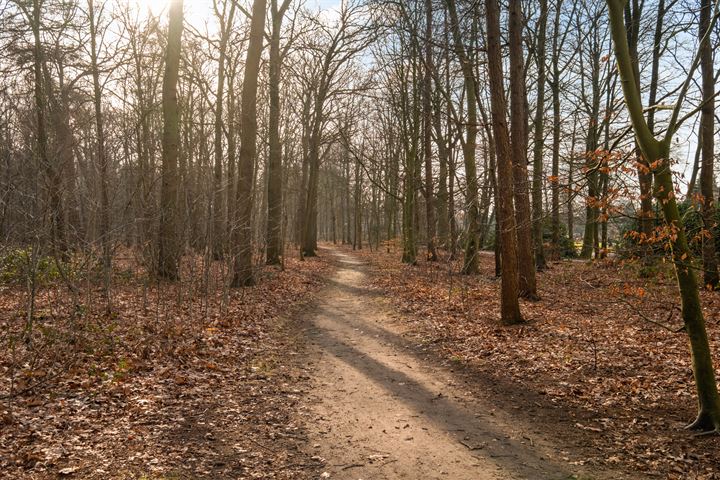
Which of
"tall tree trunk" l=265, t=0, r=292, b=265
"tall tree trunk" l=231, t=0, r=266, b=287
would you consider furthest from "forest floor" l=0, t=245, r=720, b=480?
"tall tree trunk" l=265, t=0, r=292, b=265

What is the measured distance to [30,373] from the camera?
606 cm

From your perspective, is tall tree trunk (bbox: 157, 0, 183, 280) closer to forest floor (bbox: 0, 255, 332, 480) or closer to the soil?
forest floor (bbox: 0, 255, 332, 480)

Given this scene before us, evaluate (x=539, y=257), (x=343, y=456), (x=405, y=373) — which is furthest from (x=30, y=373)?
(x=539, y=257)

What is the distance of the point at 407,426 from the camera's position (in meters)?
5.36

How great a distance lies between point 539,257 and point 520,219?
25.9ft

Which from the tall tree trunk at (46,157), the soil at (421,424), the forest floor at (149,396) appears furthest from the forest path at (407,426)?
the tall tree trunk at (46,157)

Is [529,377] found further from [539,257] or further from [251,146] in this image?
[539,257]

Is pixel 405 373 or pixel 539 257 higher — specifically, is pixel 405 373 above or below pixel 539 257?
below

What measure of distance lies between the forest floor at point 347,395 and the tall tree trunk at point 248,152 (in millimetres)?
2763

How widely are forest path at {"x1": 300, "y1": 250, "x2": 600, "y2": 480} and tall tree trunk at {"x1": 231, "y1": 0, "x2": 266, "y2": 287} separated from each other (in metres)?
5.28

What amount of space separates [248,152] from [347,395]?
349 inches

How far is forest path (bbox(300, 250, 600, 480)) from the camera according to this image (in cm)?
441

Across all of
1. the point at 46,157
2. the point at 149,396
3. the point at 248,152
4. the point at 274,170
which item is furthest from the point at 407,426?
the point at 274,170

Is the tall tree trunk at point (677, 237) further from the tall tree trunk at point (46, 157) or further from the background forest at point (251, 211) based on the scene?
the tall tree trunk at point (46, 157)
